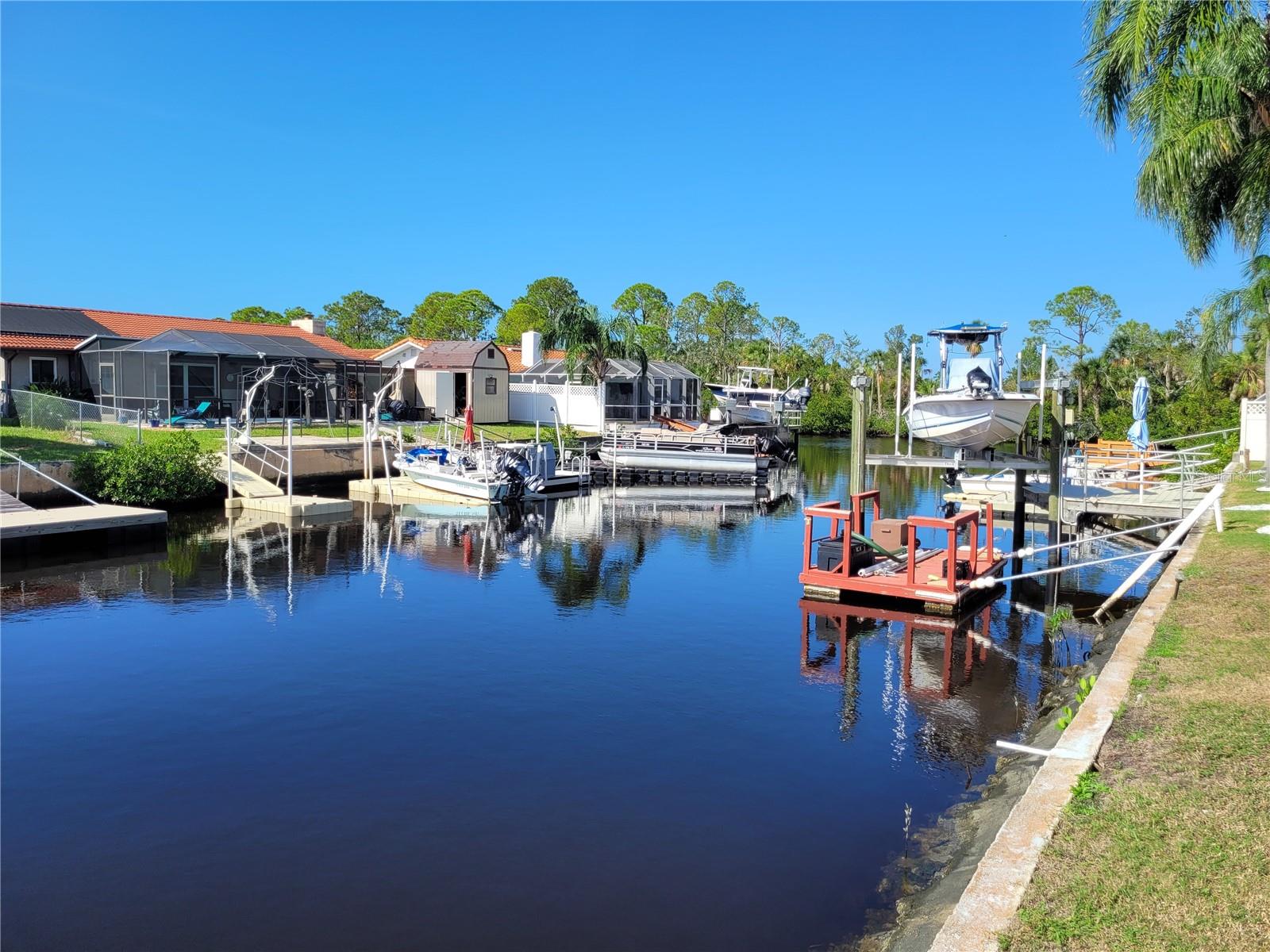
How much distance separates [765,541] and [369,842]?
65.0 ft

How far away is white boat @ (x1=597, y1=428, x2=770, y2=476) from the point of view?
143 ft

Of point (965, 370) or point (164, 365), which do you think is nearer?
point (965, 370)

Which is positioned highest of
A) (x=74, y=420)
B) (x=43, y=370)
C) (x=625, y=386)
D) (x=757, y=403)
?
(x=625, y=386)

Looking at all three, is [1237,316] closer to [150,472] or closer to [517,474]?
[517,474]

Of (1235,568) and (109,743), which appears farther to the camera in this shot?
(1235,568)

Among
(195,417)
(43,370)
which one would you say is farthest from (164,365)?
(43,370)

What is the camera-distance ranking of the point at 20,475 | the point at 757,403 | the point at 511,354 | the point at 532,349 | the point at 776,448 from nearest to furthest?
the point at 20,475, the point at 776,448, the point at 757,403, the point at 532,349, the point at 511,354

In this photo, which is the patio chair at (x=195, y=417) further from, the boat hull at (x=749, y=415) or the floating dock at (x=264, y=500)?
the boat hull at (x=749, y=415)

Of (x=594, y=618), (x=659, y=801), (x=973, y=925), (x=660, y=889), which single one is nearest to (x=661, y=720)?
(x=659, y=801)

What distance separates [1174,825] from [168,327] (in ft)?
167

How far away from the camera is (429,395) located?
1988 inches

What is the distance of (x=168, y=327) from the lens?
162ft

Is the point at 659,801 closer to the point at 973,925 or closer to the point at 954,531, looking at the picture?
the point at 973,925

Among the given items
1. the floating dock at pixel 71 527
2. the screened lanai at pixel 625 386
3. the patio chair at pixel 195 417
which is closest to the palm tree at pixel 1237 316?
the screened lanai at pixel 625 386
